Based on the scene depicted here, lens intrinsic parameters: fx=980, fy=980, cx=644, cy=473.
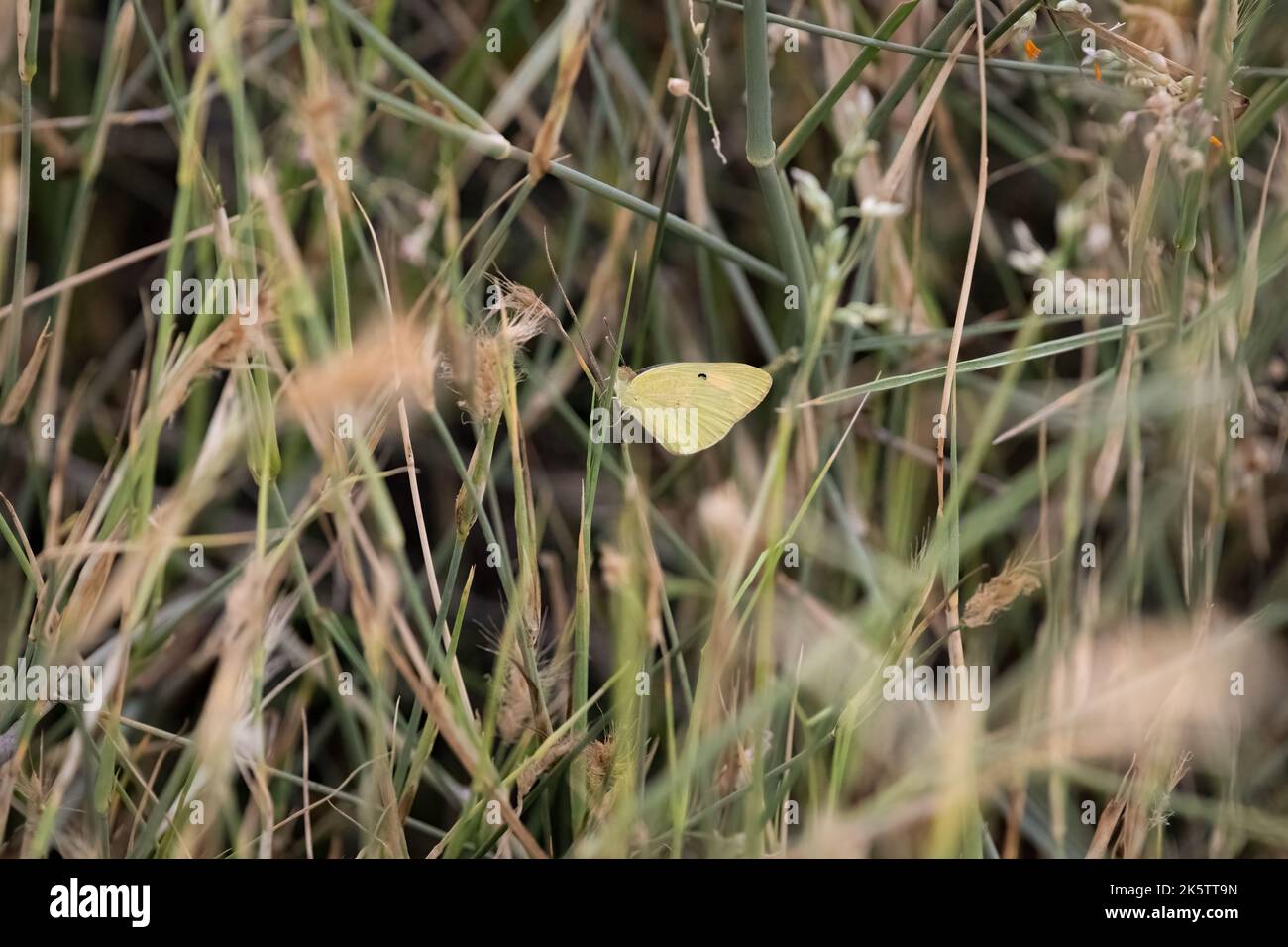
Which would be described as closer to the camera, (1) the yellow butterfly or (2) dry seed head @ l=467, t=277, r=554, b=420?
(2) dry seed head @ l=467, t=277, r=554, b=420

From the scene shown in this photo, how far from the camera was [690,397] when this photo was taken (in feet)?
2.19

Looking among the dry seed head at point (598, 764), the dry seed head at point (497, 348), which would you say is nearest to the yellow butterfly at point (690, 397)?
the dry seed head at point (497, 348)

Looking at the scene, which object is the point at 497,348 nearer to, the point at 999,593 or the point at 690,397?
the point at 690,397

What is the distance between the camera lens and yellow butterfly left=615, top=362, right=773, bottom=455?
634mm

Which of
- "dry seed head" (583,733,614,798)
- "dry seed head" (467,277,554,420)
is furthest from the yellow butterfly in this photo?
"dry seed head" (583,733,614,798)

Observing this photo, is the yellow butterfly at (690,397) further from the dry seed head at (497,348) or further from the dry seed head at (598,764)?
the dry seed head at (598,764)

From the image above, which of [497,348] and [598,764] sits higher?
[497,348]

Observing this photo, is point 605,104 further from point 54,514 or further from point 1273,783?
point 1273,783

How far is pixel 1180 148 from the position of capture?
56cm

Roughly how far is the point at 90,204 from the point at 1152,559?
1.05 m

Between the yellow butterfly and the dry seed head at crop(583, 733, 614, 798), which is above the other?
the yellow butterfly

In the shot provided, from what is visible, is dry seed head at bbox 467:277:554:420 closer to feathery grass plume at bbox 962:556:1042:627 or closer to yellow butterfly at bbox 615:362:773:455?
yellow butterfly at bbox 615:362:773:455

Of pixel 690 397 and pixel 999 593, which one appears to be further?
pixel 690 397

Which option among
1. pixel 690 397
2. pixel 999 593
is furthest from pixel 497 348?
pixel 999 593
